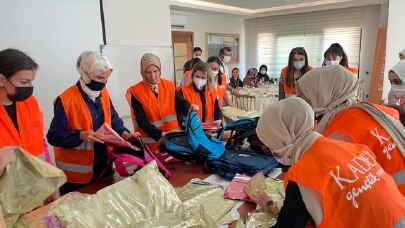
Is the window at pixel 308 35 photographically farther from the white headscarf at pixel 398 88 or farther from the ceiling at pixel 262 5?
the white headscarf at pixel 398 88

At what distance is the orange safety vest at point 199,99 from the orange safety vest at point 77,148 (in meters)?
0.95

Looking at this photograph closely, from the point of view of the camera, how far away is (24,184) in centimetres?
108

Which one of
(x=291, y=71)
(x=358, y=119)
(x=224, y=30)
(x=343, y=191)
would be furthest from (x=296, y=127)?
(x=224, y=30)

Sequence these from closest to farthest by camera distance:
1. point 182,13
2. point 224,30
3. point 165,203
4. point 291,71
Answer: point 165,203
point 291,71
point 182,13
point 224,30

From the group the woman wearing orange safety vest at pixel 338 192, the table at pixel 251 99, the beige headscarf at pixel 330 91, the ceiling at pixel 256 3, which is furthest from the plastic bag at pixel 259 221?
the ceiling at pixel 256 3

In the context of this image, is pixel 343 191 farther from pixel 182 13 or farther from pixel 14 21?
pixel 182 13

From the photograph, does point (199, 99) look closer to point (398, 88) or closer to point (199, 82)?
point (199, 82)

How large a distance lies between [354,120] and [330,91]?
0.22m

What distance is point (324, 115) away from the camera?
4.49 feet

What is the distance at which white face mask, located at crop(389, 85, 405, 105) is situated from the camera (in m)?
1.97

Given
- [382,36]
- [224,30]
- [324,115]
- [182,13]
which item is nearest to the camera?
[324,115]

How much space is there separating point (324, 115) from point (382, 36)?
546 centimetres

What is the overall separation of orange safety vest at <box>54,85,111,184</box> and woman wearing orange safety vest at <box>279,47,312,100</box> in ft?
7.07

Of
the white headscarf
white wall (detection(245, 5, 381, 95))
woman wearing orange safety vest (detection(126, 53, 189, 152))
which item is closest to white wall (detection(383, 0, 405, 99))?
white wall (detection(245, 5, 381, 95))
